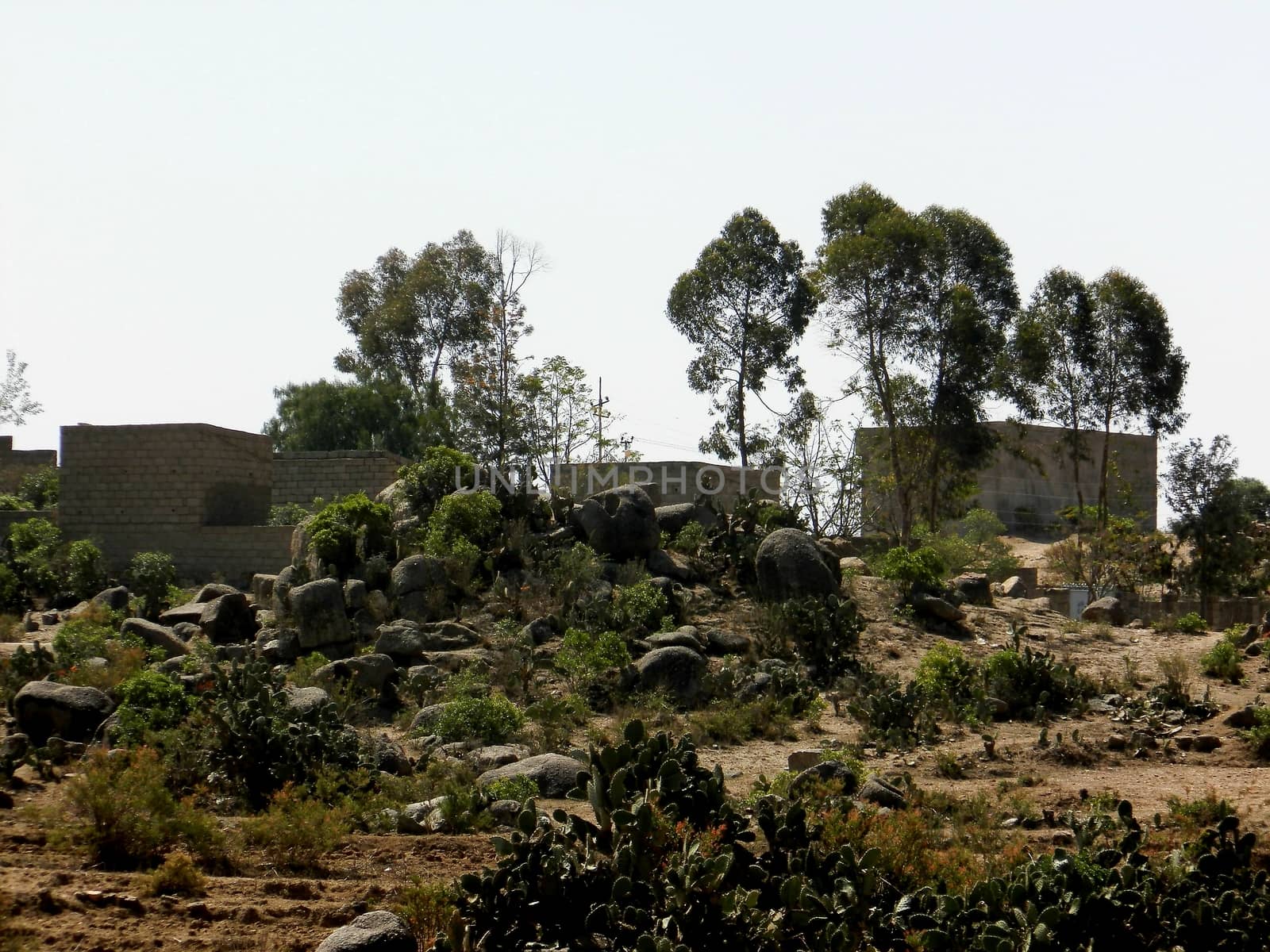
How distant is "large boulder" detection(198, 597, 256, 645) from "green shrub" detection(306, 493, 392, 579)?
1.19 meters

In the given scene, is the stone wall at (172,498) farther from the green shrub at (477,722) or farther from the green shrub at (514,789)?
the green shrub at (514,789)

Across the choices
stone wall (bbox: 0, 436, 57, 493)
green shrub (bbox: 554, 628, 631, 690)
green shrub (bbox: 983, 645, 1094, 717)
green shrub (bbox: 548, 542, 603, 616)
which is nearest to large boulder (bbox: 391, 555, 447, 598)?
green shrub (bbox: 548, 542, 603, 616)

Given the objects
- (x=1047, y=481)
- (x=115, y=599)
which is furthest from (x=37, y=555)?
(x=1047, y=481)

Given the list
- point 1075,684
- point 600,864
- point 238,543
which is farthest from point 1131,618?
point 600,864

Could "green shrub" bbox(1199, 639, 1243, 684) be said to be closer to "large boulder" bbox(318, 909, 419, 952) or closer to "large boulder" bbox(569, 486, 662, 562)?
"large boulder" bbox(569, 486, 662, 562)

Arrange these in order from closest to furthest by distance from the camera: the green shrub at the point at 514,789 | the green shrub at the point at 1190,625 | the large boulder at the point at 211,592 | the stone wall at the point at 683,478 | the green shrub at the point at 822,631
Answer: the green shrub at the point at 514,789
the green shrub at the point at 822,631
the large boulder at the point at 211,592
the green shrub at the point at 1190,625
the stone wall at the point at 683,478

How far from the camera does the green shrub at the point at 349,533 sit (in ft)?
55.1

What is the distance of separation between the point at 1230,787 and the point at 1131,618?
36.5ft

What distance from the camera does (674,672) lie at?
13.9 m

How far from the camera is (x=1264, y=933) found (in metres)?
6.40

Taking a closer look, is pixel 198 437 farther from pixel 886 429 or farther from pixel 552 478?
pixel 886 429

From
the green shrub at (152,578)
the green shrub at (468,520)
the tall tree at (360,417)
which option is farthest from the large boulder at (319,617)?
the tall tree at (360,417)

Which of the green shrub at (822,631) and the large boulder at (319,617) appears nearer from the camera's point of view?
the green shrub at (822,631)

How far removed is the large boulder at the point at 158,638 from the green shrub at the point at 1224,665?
12180 millimetres
